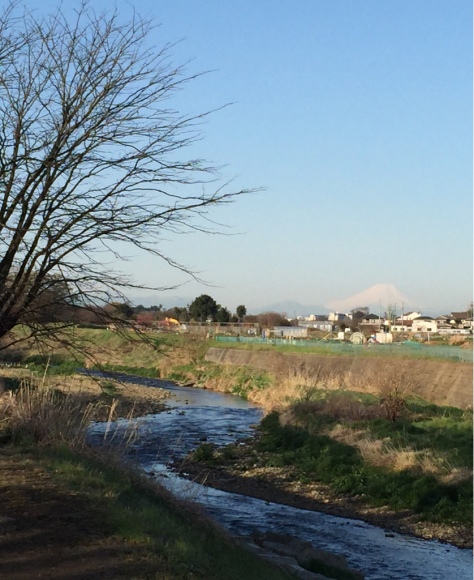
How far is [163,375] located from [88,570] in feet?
149

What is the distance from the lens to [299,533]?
49.3ft

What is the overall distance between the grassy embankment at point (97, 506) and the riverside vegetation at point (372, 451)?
1.69 metres

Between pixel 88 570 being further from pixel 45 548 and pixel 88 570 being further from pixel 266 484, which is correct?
pixel 266 484

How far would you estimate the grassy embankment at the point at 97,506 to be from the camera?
5.97m

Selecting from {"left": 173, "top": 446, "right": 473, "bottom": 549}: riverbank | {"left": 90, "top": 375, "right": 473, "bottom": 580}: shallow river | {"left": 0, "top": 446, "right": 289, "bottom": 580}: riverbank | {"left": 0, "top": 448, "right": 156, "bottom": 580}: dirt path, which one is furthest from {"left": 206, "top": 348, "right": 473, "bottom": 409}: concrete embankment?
{"left": 0, "top": 448, "right": 156, "bottom": 580}: dirt path

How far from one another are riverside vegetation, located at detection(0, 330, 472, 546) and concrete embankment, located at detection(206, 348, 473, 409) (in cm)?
251

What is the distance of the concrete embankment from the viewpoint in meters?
31.6

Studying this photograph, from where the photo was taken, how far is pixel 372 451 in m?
20.4

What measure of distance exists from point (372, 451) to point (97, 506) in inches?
570

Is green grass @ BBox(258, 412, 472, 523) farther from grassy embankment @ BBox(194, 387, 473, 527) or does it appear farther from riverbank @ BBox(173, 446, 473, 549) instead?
riverbank @ BBox(173, 446, 473, 549)

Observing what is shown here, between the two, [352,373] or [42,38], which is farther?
[352,373]

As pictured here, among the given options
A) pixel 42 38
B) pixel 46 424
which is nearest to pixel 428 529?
pixel 46 424

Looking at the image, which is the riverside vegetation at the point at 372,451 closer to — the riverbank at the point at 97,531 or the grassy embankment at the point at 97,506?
the grassy embankment at the point at 97,506

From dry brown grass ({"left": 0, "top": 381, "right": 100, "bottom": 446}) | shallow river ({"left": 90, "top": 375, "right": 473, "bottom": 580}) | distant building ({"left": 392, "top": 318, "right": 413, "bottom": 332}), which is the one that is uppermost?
distant building ({"left": 392, "top": 318, "right": 413, "bottom": 332})
